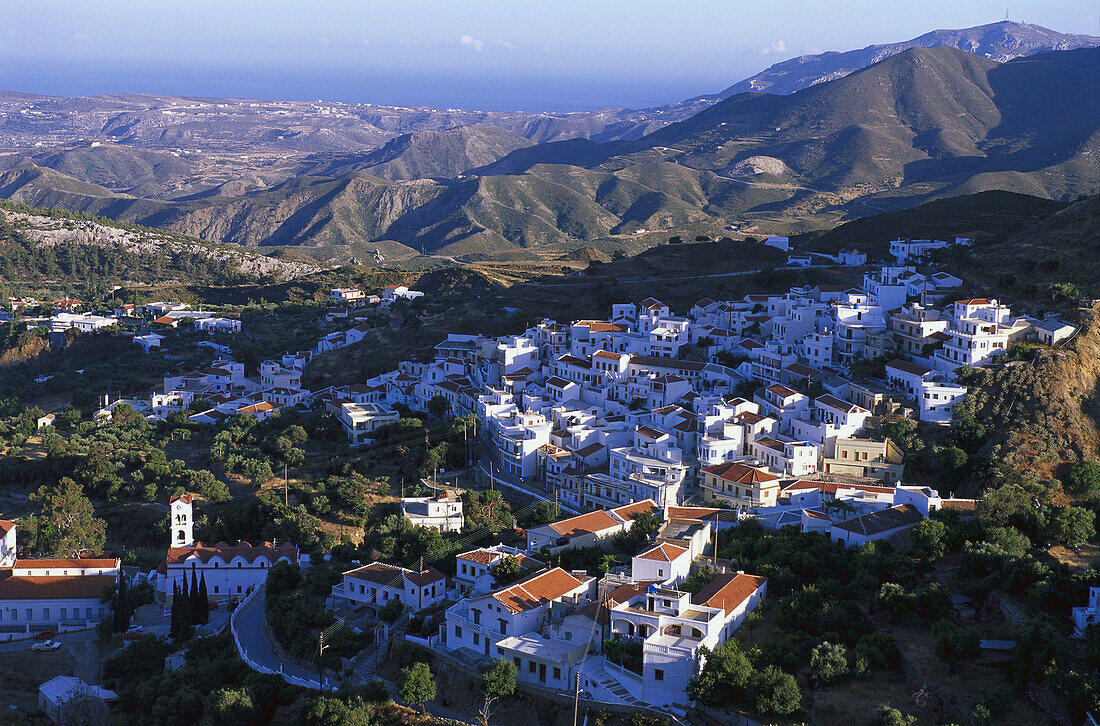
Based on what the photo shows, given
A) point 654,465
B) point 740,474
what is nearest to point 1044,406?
point 740,474

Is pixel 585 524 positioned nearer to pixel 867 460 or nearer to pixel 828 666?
pixel 867 460

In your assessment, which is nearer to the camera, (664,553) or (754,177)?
(664,553)

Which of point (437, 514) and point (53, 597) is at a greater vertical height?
point (437, 514)

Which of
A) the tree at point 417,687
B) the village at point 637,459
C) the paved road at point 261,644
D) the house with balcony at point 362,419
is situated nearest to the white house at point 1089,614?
the village at point 637,459

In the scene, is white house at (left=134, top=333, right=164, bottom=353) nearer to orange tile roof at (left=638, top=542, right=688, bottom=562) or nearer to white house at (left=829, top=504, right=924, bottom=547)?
orange tile roof at (left=638, top=542, right=688, bottom=562)

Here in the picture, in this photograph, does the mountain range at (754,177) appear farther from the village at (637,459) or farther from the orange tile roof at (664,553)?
the orange tile roof at (664,553)

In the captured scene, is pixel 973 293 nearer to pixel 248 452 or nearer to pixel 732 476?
pixel 732 476
